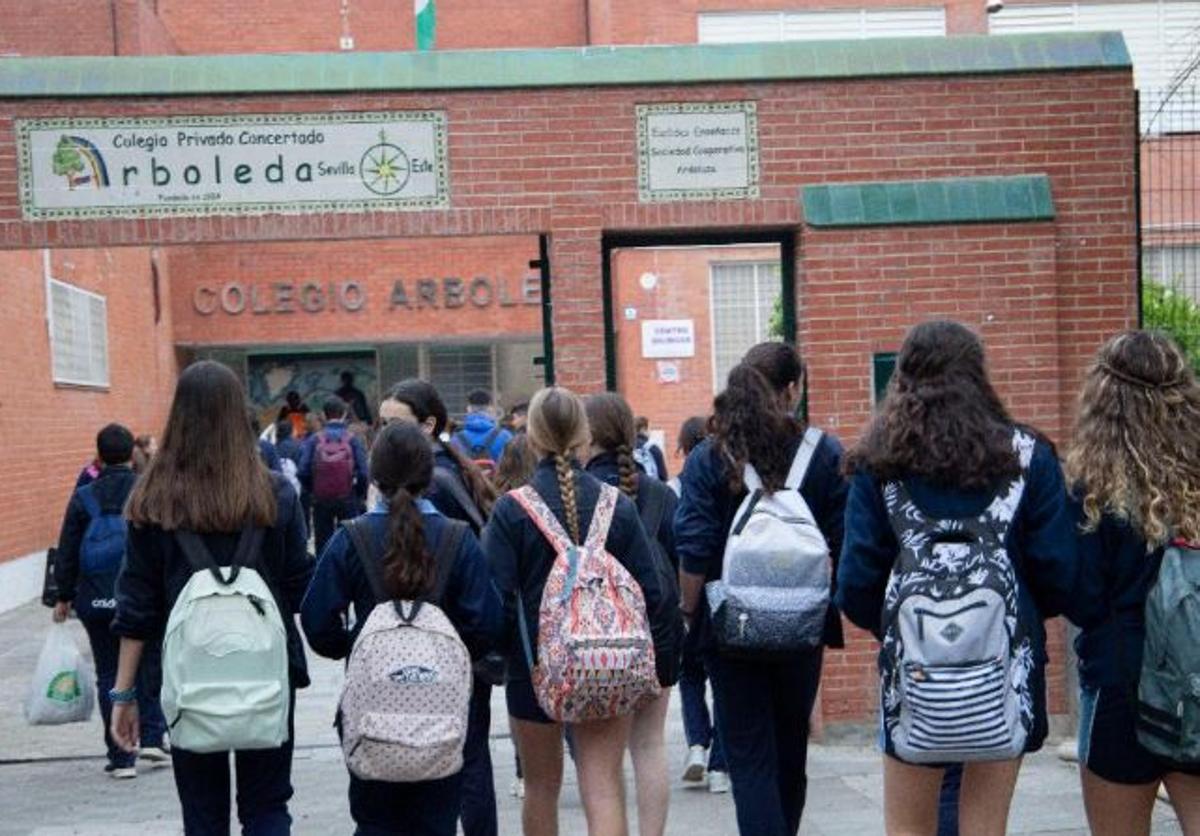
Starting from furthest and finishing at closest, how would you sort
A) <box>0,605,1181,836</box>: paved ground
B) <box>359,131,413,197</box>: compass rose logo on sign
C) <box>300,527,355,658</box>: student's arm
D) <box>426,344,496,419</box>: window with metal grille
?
<box>426,344,496,419</box>: window with metal grille → <box>359,131,413,197</box>: compass rose logo on sign → <box>0,605,1181,836</box>: paved ground → <box>300,527,355,658</box>: student's arm

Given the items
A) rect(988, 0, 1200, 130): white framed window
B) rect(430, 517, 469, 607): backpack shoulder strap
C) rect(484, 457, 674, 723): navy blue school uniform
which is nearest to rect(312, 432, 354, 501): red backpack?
rect(484, 457, 674, 723): navy blue school uniform

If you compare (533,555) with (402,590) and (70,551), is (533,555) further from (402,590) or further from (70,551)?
(70,551)

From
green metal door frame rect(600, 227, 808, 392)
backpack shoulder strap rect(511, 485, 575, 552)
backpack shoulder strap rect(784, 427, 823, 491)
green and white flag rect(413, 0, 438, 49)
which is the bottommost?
backpack shoulder strap rect(511, 485, 575, 552)

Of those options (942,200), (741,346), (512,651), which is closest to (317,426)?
(741,346)

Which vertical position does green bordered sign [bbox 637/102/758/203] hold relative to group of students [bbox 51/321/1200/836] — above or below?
above

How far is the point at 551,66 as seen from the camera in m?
8.97

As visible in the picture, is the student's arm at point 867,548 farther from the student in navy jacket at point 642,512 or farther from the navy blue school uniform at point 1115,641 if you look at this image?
the student in navy jacket at point 642,512

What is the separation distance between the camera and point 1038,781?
25.9 feet

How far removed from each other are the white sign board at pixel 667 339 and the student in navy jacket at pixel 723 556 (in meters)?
19.8

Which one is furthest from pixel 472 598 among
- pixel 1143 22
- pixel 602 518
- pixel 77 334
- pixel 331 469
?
pixel 1143 22

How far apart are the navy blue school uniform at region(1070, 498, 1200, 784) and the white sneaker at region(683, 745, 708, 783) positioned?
370 cm

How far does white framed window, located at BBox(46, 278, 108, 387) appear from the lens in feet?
60.4

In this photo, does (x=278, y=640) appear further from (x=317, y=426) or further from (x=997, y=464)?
(x=317, y=426)

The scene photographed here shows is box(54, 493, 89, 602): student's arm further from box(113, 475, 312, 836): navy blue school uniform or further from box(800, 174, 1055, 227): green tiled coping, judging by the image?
box(800, 174, 1055, 227): green tiled coping
